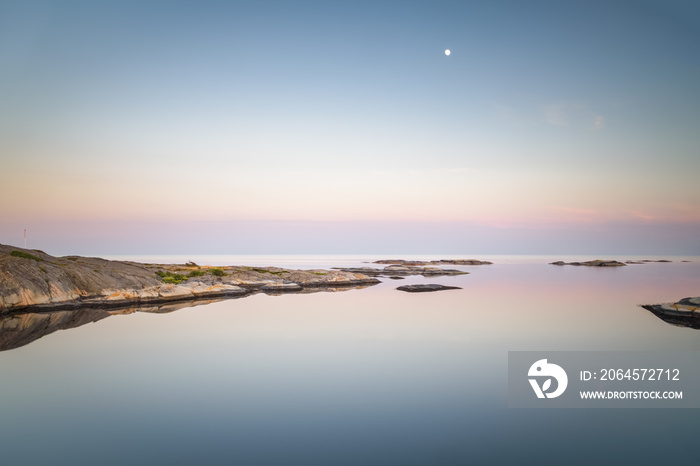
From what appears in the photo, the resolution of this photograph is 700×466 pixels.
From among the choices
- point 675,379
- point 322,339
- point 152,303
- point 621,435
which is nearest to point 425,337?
point 322,339

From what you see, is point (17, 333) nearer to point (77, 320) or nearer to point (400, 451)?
point (77, 320)

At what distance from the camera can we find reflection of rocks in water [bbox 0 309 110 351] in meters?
24.4

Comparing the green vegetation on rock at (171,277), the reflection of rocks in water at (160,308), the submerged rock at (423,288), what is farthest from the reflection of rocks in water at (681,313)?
the green vegetation on rock at (171,277)

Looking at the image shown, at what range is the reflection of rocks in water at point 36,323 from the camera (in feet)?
80.1

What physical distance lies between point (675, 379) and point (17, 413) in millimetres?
26486

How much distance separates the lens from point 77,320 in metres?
31.9

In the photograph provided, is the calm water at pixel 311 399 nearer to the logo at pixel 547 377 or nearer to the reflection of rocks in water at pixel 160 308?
the logo at pixel 547 377

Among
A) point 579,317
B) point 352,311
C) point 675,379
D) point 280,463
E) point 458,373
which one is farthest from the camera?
point 352,311
